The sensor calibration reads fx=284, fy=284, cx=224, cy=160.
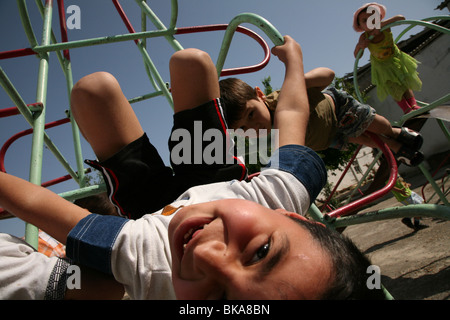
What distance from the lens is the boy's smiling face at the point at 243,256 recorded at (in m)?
0.46

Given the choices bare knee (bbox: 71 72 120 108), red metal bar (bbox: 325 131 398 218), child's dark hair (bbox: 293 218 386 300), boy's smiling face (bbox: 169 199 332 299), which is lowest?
red metal bar (bbox: 325 131 398 218)

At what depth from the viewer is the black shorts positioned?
0.82 meters

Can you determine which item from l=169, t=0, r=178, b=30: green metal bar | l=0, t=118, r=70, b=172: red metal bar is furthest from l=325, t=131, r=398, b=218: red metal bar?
l=0, t=118, r=70, b=172: red metal bar

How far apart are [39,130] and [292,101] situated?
2.62 feet

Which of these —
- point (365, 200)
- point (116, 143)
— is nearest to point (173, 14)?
point (116, 143)

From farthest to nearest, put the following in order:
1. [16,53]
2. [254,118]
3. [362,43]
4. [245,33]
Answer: [362,43] < [254,118] < [245,33] < [16,53]

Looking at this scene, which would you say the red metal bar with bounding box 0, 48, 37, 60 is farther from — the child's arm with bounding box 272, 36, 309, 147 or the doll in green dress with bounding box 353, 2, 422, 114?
the doll in green dress with bounding box 353, 2, 422, 114

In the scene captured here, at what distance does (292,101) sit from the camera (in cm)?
91

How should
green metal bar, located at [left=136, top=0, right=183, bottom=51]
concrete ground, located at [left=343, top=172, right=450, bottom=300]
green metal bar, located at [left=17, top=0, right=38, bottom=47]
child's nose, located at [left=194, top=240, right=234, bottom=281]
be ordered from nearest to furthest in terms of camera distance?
child's nose, located at [left=194, top=240, right=234, bottom=281]
green metal bar, located at [left=17, top=0, right=38, bottom=47]
green metal bar, located at [left=136, top=0, right=183, bottom=51]
concrete ground, located at [left=343, top=172, right=450, bottom=300]

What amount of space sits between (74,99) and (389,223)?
3.90 metres

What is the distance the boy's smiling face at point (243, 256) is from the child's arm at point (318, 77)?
1020mm

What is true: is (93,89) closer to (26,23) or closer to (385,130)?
(26,23)

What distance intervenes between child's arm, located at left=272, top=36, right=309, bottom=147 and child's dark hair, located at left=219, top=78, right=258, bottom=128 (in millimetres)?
427
